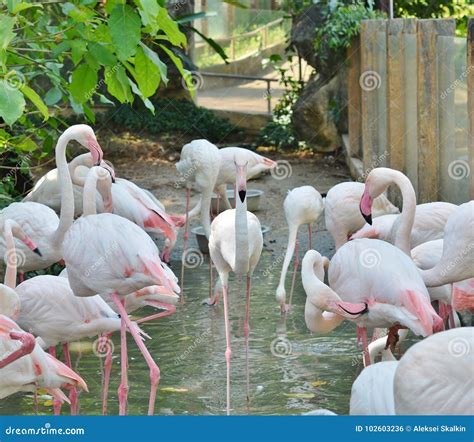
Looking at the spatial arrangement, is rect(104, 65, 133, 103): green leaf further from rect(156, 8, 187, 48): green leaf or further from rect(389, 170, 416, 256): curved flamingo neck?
rect(389, 170, 416, 256): curved flamingo neck

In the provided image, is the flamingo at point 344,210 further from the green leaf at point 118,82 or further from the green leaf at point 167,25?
the green leaf at point 167,25

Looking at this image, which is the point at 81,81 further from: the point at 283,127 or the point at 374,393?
the point at 283,127

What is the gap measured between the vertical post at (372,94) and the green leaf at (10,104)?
6146 millimetres

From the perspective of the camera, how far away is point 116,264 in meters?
5.05

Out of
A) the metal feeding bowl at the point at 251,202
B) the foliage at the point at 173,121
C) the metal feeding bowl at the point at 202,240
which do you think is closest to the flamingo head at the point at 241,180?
the metal feeding bowl at the point at 202,240

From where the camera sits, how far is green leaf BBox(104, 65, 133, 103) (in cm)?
477

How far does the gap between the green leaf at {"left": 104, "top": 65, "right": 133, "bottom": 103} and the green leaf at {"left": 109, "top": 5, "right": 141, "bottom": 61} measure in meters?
0.81

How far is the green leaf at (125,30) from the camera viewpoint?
387 cm

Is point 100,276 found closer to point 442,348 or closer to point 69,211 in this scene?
point 69,211

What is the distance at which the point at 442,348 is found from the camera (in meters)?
3.28

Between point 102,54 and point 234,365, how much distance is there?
2.20 meters

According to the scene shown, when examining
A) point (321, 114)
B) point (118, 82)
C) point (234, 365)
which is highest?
point (118, 82)

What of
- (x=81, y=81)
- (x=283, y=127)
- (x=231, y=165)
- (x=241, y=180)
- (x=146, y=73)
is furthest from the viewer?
(x=283, y=127)

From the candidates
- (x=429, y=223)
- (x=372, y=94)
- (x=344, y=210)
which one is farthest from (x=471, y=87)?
(x=372, y=94)
